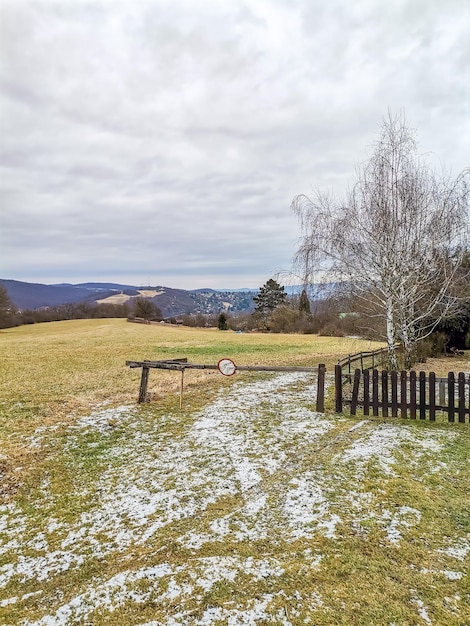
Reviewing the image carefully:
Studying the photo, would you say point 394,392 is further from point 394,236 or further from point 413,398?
point 394,236

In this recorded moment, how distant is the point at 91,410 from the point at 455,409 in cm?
918

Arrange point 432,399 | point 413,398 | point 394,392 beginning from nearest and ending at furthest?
point 432,399 < point 413,398 < point 394,392

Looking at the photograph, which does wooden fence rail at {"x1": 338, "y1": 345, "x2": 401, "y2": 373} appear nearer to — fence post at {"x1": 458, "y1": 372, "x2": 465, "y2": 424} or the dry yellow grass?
the dry yellow grass

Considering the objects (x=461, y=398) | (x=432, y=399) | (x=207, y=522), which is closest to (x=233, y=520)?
(x=207, y=522)

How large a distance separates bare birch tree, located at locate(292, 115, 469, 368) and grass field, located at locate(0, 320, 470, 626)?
5.40m

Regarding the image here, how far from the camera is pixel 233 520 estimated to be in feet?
Result: 16.0

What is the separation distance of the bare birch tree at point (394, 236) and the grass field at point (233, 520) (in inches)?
212

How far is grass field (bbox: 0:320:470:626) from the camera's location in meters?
3.46

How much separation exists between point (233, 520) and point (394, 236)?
33.6 feet

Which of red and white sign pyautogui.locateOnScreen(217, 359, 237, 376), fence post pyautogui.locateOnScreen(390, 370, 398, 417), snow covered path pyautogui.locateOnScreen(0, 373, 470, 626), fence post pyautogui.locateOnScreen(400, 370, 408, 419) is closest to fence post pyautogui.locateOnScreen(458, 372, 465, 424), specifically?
snow covered path pyautogui.locateOnScreen(0, 373, 470, 626)

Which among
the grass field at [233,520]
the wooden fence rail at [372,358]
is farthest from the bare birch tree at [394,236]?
Result: the grass field at [233,520]

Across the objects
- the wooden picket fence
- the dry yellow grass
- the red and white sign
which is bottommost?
Answer: the dry yellow grass

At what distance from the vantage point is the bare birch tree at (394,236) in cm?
1211

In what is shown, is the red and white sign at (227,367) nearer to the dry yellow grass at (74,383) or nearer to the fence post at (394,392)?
the dry yellow grass at (74,383)
